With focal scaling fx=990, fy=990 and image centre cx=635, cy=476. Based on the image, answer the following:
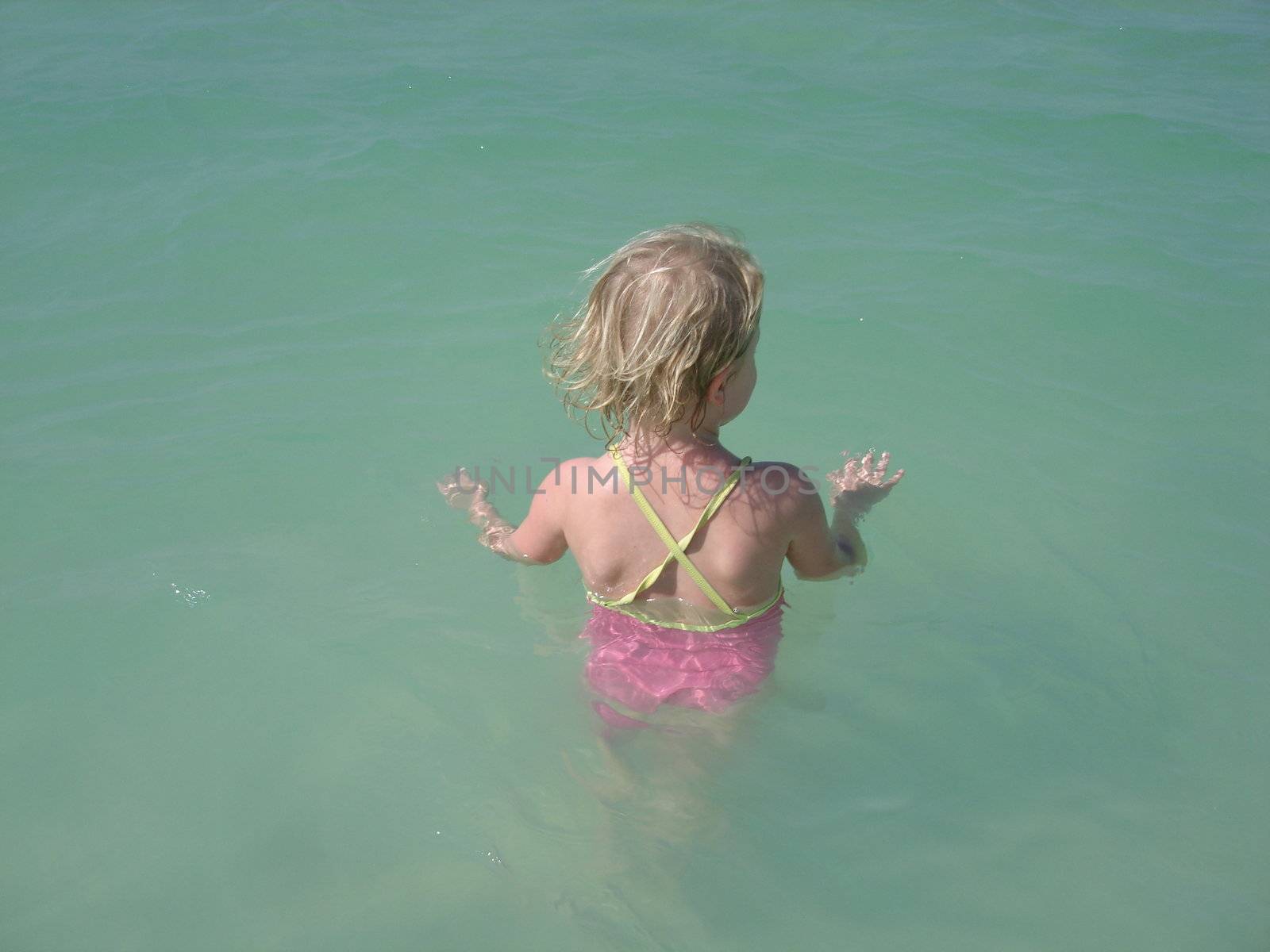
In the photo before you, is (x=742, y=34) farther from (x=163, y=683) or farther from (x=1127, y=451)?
(x=163, y=683)

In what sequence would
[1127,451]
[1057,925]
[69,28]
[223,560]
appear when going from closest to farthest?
[1057,925], [223,560], [1127,451], [69,28]

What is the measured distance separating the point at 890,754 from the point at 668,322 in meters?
1.69

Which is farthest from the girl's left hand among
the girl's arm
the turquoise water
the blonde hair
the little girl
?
the blonde hair

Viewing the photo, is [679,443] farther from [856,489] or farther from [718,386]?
[856,489]

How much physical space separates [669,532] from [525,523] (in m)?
0.54

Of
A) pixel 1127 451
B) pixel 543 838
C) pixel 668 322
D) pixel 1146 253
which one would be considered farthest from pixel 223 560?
pixel 1146 253

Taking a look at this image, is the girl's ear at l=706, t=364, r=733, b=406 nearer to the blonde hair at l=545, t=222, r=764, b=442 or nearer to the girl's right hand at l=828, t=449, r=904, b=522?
the blonde hair at l=545, t=222, r=764, b=442

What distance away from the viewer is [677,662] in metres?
2.87

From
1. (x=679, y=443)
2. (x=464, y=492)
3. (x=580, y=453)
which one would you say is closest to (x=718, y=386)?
(x=679, y=443)

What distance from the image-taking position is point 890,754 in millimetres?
3115

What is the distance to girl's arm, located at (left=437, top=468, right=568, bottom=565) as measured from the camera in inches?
108

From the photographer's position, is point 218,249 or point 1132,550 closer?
point 1132,550

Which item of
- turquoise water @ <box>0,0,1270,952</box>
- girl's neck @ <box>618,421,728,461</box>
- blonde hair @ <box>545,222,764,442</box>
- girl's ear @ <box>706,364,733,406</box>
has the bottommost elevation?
turquoise water @ <box>0,0,1270,952</box>

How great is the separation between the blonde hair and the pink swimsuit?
70 centimetres
